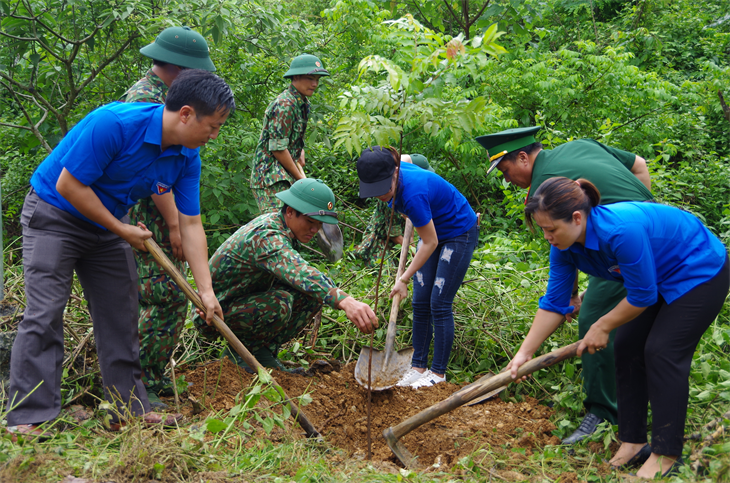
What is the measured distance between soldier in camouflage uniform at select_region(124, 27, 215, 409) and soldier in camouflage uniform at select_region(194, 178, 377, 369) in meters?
0.37

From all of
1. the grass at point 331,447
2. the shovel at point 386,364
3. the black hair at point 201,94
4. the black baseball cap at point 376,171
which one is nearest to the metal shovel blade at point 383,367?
the shovel at point 386,364

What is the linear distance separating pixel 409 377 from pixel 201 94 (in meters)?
2.37

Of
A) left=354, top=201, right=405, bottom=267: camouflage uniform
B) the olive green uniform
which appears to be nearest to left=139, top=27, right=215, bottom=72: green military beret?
left=354, top=201, right=405, bottom=267: camouflage uniform

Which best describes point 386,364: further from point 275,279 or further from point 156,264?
point 156,264

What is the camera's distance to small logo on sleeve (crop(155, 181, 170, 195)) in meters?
2.67

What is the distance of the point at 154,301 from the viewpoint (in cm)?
296

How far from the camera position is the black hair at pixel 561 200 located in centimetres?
226

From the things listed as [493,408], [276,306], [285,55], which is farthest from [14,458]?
[285,55]

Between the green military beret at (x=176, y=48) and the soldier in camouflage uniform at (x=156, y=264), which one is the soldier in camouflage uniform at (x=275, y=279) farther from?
the green military beret at (x=176, y=48)

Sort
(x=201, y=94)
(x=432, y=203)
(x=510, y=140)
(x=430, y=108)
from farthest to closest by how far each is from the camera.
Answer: (x=432, y=203)
(x=510, y=140)
(x=430, y=108)
(x=201, y=94)

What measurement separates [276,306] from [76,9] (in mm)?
3880

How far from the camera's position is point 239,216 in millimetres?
6363

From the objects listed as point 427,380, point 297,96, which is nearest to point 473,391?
point 427,380

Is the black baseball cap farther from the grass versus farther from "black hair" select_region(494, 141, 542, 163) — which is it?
the grass
